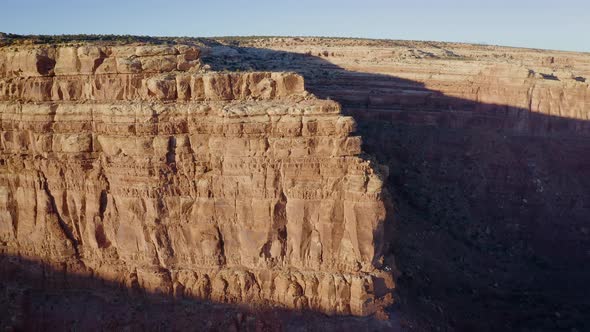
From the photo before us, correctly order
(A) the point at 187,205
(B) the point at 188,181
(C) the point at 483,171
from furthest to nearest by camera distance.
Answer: (C) the point at 483,171
(A) the point at 187,205
(B) the point at 188,181

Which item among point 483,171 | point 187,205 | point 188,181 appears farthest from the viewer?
point 483,171

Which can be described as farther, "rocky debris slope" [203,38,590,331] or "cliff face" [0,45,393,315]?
"rocky debris slope" [203,38,590,331]

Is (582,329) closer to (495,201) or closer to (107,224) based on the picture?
(495,201)

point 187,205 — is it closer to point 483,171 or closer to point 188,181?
point 188,181

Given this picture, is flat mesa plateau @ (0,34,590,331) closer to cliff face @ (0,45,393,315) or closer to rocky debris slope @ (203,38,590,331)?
cliff face @ (0,45,393,315)

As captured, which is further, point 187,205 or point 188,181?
point 187,205

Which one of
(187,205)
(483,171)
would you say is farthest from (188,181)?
(483,171)

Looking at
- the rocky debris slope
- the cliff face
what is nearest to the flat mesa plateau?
the cliff face

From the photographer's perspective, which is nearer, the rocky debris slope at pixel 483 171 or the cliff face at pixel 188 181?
the cliff face at pixel 188 181

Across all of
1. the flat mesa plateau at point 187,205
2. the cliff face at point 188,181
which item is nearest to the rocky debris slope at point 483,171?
the flat mesa plateau at point 187,205

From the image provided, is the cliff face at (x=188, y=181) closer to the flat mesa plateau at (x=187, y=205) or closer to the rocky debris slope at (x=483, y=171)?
the flat mesa plateau at (x=187, y=205)
